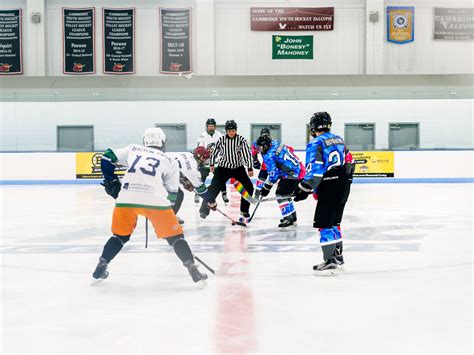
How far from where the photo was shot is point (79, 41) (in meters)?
18.1

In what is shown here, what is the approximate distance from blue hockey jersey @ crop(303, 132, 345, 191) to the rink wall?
1042 centimetres

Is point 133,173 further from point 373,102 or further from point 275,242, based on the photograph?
point 373,102

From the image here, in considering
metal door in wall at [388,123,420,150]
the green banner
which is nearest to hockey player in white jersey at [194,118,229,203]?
metal door in wall at [388,123,420,150]

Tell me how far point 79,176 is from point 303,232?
29.5ft

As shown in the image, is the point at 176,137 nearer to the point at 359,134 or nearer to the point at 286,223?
the point at 359,134

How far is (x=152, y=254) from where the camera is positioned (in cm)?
527

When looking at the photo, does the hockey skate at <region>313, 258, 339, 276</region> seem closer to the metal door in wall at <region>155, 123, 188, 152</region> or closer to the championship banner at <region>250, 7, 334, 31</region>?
the metal door in wall at <region>155, 123, 188, 152</region>

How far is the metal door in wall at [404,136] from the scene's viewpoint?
14.9 metres

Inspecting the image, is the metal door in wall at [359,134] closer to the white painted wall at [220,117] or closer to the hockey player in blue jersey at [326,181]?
the white painted wall at [220,117]

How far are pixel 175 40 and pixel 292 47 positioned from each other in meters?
3.29

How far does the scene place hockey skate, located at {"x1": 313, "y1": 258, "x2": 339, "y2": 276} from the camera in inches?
172

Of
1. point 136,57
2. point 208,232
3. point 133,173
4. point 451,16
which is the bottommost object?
point 208,232

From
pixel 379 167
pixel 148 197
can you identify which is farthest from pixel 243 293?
pixel 379 167

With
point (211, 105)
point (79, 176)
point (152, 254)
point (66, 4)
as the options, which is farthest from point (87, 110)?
point (152, 254)
